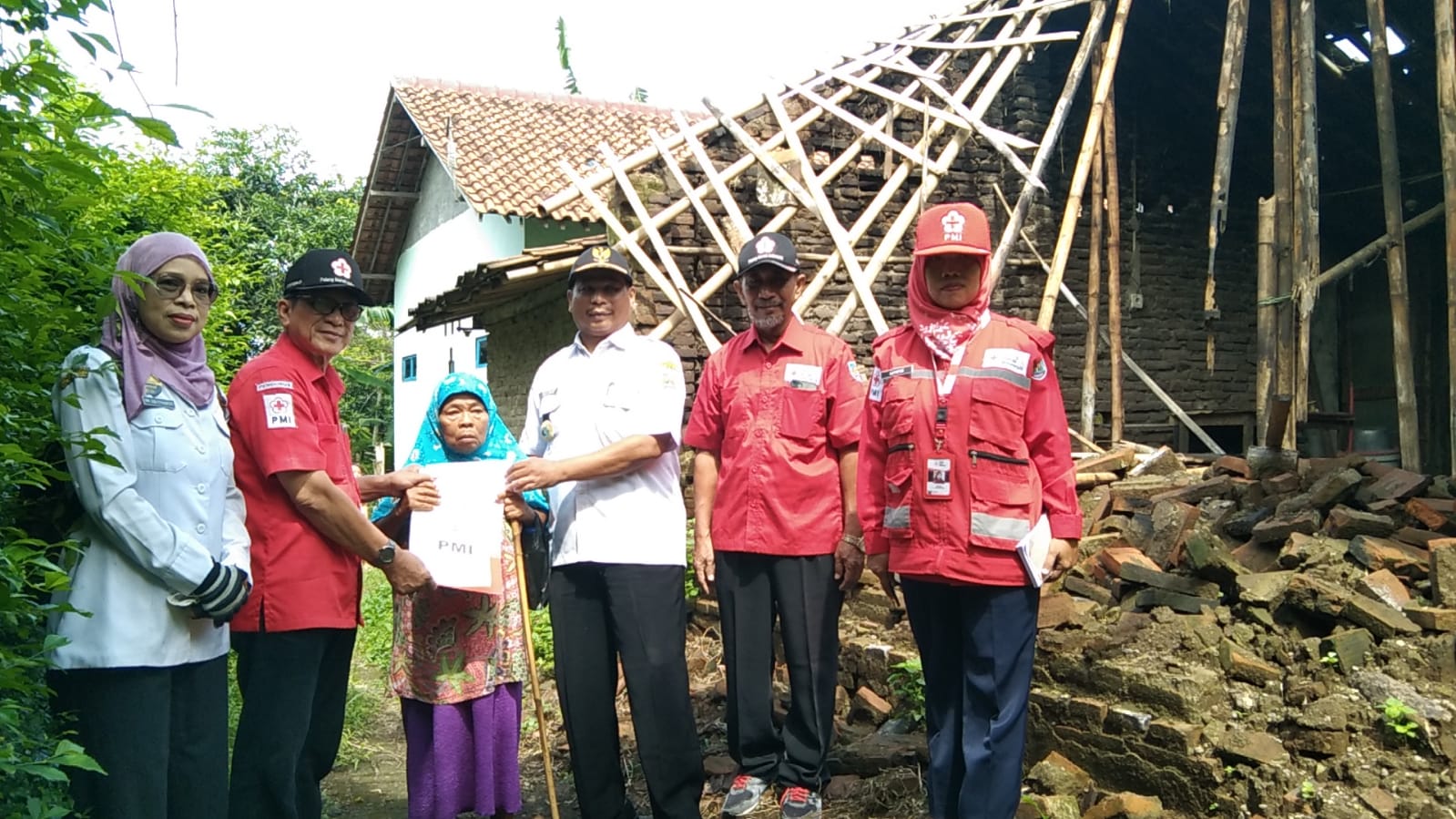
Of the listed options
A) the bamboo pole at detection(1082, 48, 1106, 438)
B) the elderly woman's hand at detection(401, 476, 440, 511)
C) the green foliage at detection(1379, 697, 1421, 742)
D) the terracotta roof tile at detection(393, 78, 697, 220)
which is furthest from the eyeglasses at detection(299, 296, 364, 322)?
the terracotta roof tile at detection(393, 78, 697, 220)

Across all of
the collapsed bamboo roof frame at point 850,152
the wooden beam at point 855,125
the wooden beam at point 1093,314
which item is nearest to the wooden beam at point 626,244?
the collapsed bamboo roof frame at point 850,152

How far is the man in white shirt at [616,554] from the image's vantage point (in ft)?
10.7

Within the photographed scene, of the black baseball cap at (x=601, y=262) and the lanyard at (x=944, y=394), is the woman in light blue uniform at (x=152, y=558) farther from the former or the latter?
the lanyard at (x=944, y=394)

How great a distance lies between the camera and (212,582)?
8.05 ft

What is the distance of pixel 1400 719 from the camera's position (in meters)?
3.19

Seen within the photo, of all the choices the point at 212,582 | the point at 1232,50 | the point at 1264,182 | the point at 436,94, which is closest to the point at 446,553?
the point at 212,582

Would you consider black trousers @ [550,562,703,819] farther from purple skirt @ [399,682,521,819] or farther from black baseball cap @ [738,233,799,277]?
black baseball cap @ [738,233,799,277]

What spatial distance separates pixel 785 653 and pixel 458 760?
1168mm

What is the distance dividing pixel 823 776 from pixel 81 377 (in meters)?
2.66

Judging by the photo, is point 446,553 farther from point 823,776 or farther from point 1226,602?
point 1226,602

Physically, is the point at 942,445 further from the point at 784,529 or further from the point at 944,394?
the point at 784,529

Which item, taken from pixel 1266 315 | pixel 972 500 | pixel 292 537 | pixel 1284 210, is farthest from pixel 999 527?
pixel 1284 210

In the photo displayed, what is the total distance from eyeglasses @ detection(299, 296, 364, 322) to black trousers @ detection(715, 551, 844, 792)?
4.97 feet

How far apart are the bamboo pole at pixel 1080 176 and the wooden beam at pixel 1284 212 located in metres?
1.22
